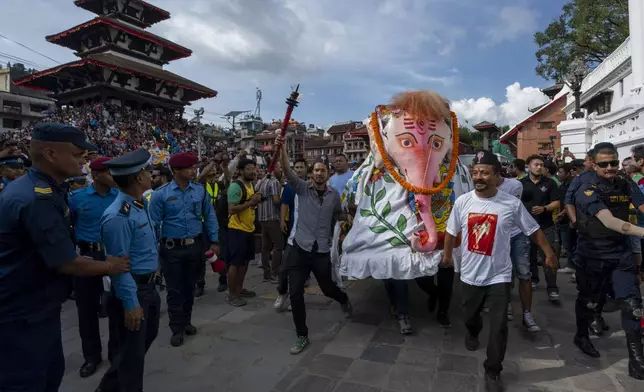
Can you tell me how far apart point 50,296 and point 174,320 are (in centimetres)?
188

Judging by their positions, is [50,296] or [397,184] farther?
[397,184]

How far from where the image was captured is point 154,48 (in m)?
33.2

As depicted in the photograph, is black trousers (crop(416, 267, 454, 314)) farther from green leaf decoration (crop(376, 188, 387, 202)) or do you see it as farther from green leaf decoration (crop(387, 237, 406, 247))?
green leaf decoration (crop(376, 188, 387, 202))

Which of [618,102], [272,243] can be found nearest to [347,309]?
[272,243]

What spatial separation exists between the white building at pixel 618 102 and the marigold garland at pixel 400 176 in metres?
6.66

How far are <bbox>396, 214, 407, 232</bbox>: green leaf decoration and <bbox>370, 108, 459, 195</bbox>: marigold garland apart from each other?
0.91ft

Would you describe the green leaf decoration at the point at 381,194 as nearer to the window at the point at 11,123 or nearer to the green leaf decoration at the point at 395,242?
the green leaf decoration at the point at 395,242

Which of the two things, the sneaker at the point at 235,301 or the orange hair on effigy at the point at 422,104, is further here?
the sneaker at the point at 235,301

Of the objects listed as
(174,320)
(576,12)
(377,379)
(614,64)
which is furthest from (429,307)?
(576,12)

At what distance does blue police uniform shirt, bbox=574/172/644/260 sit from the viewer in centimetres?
316

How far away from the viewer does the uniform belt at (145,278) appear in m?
2.64

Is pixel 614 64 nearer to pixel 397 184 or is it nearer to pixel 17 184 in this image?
pixel 397 184

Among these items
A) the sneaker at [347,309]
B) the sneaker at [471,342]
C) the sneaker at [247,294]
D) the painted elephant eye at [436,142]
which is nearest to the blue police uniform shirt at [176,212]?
the sneaker at [247,294]

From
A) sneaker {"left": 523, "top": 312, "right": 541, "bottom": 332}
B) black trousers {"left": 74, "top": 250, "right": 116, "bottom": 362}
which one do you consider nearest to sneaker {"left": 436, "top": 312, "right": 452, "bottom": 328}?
sneaker {"left": 523, "top": 312, "right": 541, "bottom": 332}
